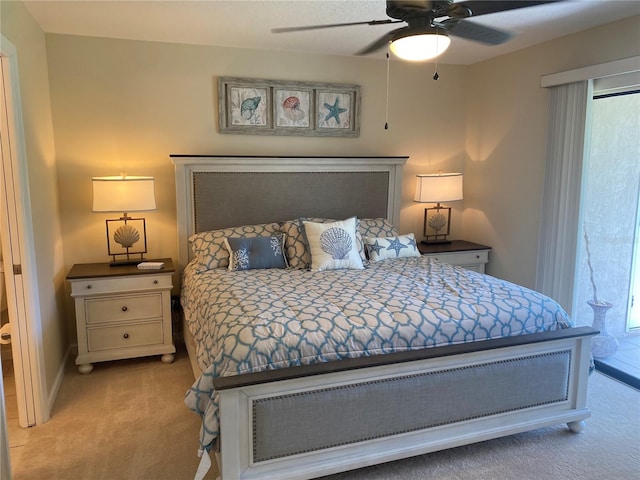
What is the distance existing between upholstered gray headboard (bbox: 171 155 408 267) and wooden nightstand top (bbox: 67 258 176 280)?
1.36 feet

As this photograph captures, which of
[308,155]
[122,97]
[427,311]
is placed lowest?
[427,311]

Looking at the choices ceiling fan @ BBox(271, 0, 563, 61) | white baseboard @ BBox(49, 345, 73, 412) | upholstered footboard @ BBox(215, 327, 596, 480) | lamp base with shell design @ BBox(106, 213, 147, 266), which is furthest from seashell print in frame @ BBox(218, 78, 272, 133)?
upholstered footboard @ BBox(215, 327, 596, 480)

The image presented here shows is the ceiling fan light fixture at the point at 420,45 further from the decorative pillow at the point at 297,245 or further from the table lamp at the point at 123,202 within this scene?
the table lamp at the point at 123,202

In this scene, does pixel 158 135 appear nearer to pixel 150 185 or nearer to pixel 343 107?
pixel 150 185

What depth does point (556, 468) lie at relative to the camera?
2385 millimetres

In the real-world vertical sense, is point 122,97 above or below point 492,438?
above

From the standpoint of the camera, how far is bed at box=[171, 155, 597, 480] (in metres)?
2.10

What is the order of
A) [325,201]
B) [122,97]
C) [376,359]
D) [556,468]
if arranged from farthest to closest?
1. [325,201]
2. [122,97]
3. [556,468]
4. [376,359]

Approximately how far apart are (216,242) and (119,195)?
2.52 feet

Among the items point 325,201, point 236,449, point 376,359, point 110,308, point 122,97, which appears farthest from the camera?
point 325,201

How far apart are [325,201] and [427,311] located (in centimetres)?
199

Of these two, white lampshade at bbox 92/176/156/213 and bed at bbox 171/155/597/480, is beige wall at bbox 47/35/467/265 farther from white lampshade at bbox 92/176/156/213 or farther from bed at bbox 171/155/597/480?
bed at bbox 171/155/597/480

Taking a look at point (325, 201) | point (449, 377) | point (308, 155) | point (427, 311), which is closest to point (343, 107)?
point (308, 155)

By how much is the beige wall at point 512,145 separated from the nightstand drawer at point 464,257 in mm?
114
